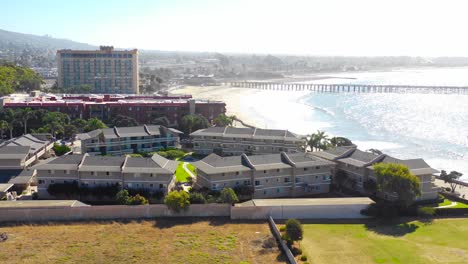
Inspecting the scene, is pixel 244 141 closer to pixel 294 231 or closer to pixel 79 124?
pixel 79 124

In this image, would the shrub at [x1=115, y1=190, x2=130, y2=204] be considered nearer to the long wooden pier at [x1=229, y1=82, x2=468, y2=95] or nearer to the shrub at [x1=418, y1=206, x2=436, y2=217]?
the shrub at [x1=418, y1=206, x2=436, y2=217]

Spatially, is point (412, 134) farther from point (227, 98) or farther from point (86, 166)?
point (227, 98)

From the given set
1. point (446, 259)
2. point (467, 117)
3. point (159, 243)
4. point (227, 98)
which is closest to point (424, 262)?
point (446, 259)

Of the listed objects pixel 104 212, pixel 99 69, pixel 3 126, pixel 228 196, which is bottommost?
pixel 104 212

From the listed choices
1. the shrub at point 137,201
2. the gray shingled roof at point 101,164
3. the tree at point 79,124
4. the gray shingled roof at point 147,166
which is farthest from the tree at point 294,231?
the tree at point 79,124

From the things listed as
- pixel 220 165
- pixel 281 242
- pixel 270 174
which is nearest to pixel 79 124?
pixel 220 165

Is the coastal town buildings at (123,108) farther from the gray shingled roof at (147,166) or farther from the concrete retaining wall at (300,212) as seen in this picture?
the concrete retaining wall at (300,212)
